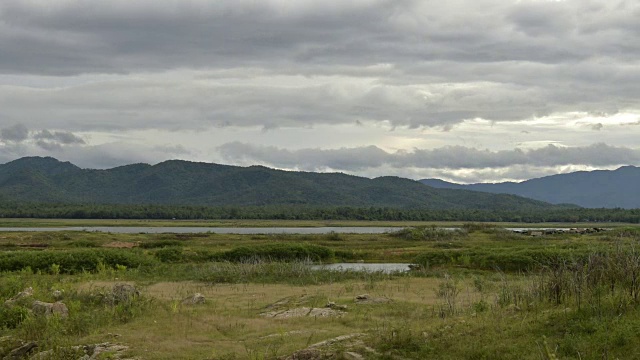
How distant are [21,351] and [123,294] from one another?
21.1ft

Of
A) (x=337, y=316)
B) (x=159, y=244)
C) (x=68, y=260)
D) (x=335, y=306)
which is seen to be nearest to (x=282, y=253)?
(x=68, y=260)

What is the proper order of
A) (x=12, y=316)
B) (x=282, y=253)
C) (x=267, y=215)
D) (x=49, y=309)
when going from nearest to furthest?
(x=49, y=309) → (x=12, y=316) → (x=282, y=253) → (x=267, y=215)

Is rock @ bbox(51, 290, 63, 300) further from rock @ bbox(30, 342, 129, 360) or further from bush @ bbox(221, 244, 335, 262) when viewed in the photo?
bush @ bbox(221, 244, 335, 262)

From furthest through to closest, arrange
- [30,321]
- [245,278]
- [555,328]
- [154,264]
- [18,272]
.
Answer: [154,264] < [18,272] < [245,278] < [30,321] < [555,328]

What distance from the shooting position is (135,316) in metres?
23.3

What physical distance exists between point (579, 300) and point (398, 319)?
6.40 meters

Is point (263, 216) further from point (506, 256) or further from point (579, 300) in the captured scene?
point (579, 300)

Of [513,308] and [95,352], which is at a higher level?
[513,308]

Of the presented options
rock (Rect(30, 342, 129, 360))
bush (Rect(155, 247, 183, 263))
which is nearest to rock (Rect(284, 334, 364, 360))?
rock (Rect(30, 342, 129, 360))

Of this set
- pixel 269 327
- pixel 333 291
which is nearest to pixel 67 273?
pixel 333 291

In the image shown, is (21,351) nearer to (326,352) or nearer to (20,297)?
(20,297)

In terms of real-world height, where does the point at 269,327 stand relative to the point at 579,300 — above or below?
below

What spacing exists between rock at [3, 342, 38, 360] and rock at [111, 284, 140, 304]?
545 centimetres

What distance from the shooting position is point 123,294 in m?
25.9
